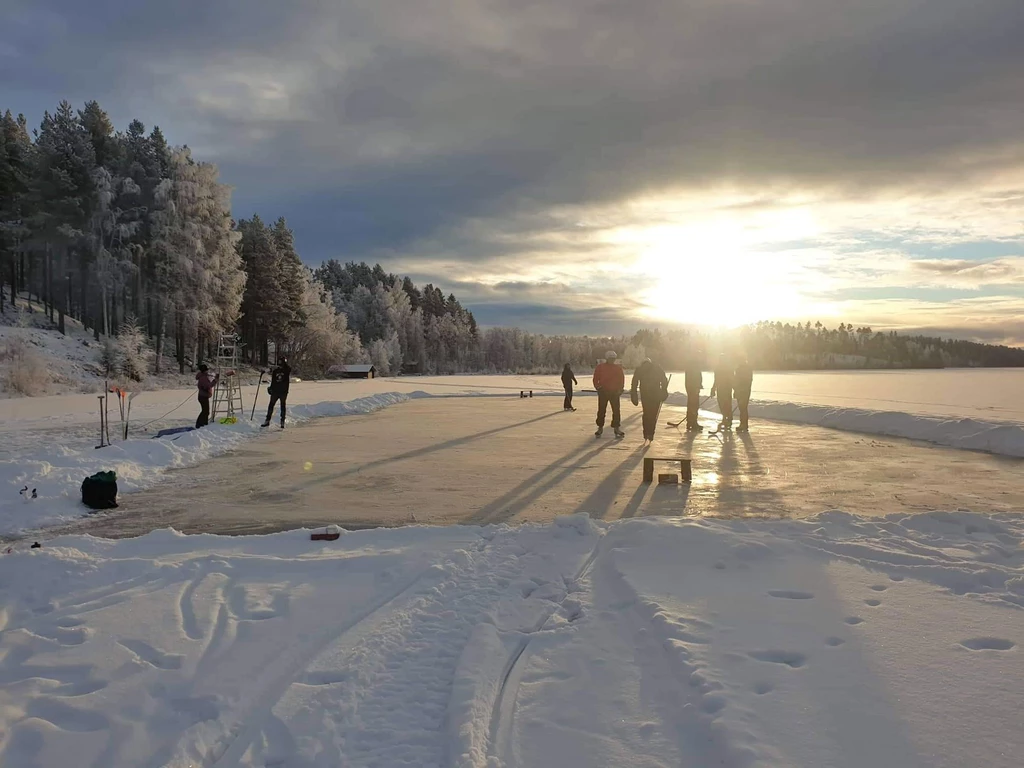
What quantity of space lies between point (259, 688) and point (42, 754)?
97 cm

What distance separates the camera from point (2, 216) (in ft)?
149

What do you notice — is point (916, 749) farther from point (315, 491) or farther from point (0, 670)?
point (315, 491)

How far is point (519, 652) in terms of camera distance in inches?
156

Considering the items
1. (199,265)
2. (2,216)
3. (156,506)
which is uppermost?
(2,216)

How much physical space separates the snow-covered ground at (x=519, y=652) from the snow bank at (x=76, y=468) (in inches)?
78.4

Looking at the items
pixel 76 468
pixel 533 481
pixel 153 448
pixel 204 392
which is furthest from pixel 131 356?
pixel 533 481

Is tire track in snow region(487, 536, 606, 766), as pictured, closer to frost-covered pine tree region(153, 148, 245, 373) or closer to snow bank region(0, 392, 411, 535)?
snow bank region(0, 392, 411, 535)

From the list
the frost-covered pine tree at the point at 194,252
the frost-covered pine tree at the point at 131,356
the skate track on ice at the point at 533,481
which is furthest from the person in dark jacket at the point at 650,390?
the frost-covered pine tree at the point at 194,252

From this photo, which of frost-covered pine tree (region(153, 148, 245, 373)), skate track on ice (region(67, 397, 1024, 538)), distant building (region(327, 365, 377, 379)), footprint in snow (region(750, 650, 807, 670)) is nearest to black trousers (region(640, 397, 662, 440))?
skate track on ice (region(67, 397, 1024, 538))

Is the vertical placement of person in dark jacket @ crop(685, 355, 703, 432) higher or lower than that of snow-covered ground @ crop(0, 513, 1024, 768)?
higher

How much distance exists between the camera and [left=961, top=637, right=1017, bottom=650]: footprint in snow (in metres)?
3.81

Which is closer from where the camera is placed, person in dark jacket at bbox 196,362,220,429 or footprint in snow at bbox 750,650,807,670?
footprint in snow at bbox 750,650,807,670

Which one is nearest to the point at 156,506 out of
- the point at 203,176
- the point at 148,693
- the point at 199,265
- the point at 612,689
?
the point at 148,693

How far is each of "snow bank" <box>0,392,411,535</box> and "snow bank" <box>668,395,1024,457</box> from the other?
52.4 feet
